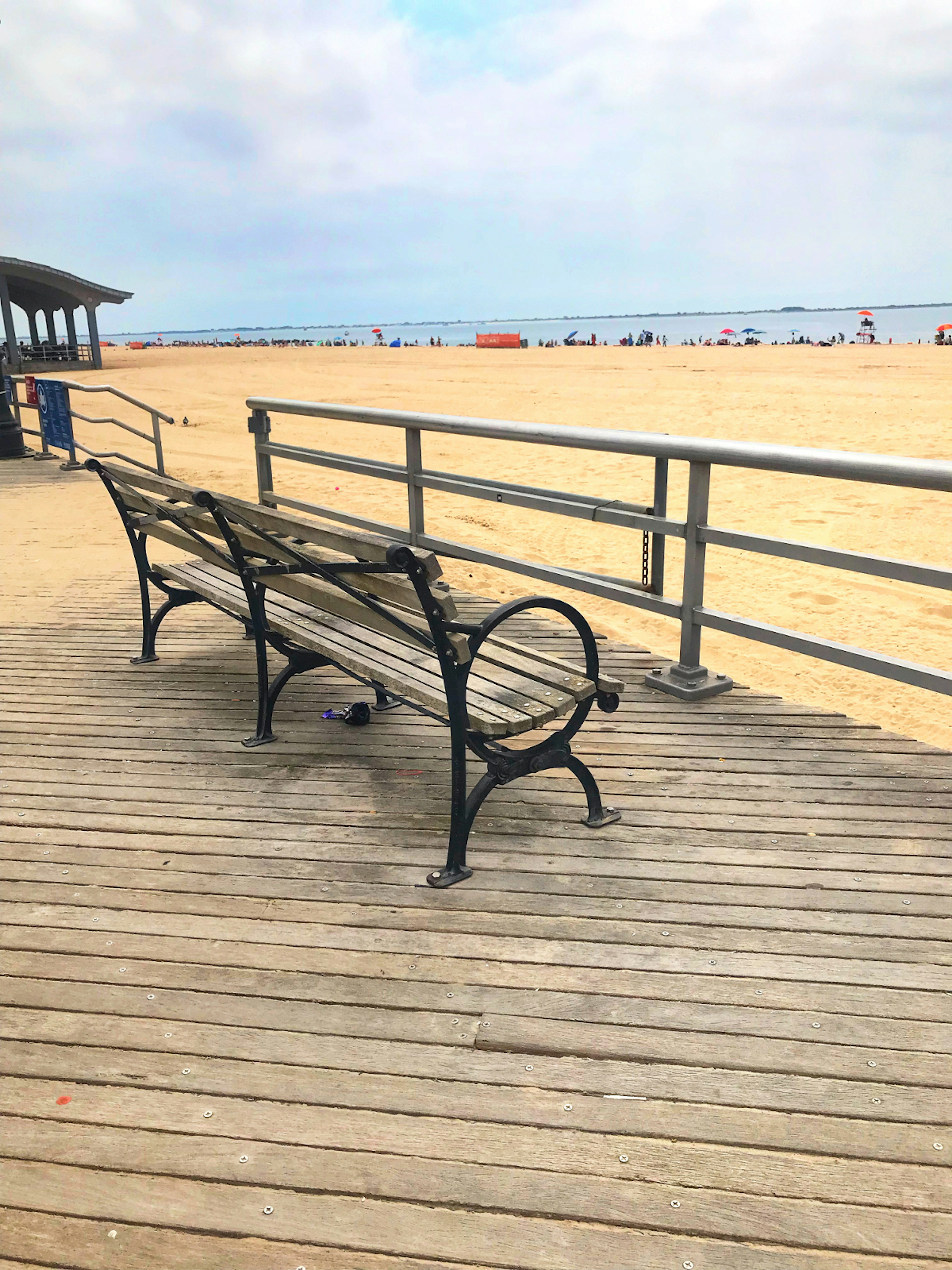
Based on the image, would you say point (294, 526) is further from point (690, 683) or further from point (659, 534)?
Answer: point (690, 683)

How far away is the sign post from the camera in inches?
472

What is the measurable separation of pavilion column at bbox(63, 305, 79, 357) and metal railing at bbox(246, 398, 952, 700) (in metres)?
33.1

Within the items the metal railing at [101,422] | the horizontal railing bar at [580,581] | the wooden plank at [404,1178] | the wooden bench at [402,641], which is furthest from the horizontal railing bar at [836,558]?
the metal railing at [101,422]

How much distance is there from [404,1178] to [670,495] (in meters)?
10.6

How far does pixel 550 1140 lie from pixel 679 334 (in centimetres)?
11366

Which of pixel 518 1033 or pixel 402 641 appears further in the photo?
pixel 402 641

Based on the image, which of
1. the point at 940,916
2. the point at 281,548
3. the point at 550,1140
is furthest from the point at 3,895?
the point at 940,916

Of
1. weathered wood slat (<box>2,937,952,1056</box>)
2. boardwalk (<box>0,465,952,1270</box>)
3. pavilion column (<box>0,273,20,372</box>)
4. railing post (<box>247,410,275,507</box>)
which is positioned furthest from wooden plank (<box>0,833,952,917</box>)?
pavilion column (<box>0,273,20,372</box>)

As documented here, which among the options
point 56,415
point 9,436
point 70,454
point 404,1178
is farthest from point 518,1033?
point 9,436

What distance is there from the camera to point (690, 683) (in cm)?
415

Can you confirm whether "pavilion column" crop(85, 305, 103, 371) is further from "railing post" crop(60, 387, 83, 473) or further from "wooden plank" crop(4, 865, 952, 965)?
"wooden plank" crop(4, 865, 952, 965)

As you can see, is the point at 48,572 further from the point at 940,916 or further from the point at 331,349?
the point at 331,349

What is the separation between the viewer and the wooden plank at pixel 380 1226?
1.66m

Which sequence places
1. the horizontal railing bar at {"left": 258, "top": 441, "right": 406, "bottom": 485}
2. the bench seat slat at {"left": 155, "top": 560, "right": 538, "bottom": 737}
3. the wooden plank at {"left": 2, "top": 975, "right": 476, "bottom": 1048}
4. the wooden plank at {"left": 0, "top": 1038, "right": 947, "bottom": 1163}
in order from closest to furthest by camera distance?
the wooden plank at {"left": 0, "top": 1038, "right": 947, "bottom": 1163}, the wooden plank at {"left": 2, "top": 975, "right": 476, "bottom": 1048}, the bench seat slat at {"left": 155, "top": 560, "right": 538, "bottom": 737}, the horizontal railing bar at {"left": 258, "top": 441, "right": 406, "bottom": 485}
